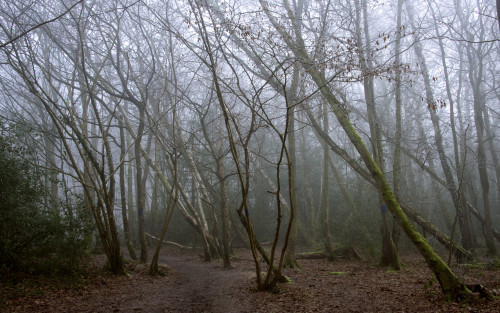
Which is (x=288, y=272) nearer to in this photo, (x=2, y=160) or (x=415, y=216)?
(x=415, y=216)

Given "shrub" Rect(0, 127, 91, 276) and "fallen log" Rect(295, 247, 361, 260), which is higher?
"shrub" Rect(0, 127, 91, 276)

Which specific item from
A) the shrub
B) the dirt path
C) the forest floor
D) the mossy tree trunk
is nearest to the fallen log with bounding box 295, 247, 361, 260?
the forest floor

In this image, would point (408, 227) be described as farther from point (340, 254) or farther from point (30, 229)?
point (30, 229)

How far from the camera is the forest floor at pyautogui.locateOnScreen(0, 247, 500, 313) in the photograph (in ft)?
15.5

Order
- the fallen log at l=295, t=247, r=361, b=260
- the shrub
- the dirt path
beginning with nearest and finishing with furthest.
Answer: the dirt path < the shrub < the fallen log at l=295, t=247, r=361, b=260

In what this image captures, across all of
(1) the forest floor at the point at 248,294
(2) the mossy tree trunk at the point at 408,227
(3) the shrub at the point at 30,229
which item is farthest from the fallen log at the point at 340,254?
(3) the shrub at the point at 30,229

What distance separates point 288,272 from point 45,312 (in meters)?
4.98

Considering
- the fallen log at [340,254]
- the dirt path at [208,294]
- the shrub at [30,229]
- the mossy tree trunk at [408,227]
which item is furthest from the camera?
the fallen log at [340,254]

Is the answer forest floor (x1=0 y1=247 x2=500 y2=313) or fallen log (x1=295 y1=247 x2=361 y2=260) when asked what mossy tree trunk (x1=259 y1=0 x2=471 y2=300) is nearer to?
forest floor (x1=0 y1=247 x2=500 y2=313)

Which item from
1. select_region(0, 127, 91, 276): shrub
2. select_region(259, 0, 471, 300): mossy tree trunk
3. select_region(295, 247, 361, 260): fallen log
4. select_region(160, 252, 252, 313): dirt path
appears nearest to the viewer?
select_region(259, 0, 471, 300): mossy tree trunk

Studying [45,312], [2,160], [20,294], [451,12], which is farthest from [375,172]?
[451,12]

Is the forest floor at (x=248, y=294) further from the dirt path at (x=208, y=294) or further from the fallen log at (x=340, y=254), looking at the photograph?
the fallen log at (x=340, y=254)

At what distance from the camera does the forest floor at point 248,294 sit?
473cm

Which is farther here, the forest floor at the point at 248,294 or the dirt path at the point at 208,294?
the dirt path at the point at 208,294
